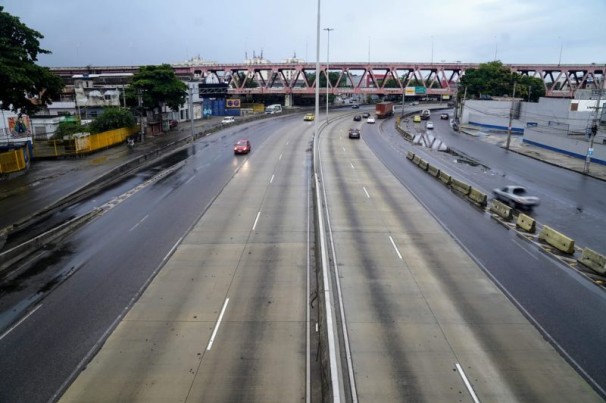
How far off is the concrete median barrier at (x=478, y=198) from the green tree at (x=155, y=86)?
4613 cm

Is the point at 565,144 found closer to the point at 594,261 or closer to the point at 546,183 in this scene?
the point at 546,183

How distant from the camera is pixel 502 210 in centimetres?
2778

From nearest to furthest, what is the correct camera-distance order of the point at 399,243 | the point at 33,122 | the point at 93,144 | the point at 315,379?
the point at 315,379, the point at 399,243, the point at 93,144, the point at 33,122

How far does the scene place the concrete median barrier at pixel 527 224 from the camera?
977 inches

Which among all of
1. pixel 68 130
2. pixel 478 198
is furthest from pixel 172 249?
pixel 68 130

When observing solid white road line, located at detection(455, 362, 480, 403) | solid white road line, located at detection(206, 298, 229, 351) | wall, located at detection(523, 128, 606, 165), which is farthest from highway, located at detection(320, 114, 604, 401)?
wall, located at detection(523, 128, 606, 165)

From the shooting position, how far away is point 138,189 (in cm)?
3381

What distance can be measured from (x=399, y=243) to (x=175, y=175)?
2389 cm

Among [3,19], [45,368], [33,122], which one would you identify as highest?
[3,19]

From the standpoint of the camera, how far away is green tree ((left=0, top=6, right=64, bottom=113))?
32.0 metres

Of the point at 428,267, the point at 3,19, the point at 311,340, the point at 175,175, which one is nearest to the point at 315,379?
the point at 311,340

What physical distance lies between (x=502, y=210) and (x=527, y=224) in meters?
2.86

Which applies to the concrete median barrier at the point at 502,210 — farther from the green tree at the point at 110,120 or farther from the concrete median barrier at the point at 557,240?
the green tree at the point at 110,120

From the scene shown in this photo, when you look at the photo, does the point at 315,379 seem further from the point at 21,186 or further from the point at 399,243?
the point at 21,186
